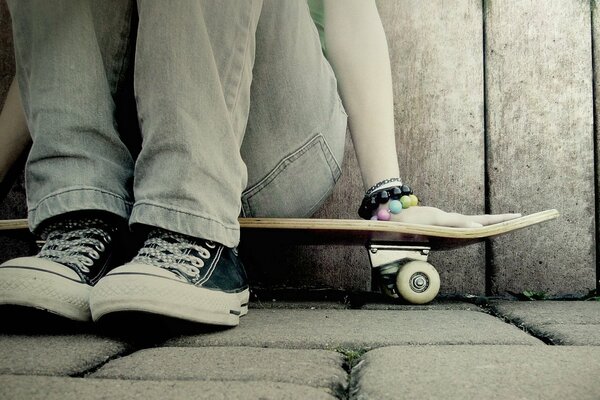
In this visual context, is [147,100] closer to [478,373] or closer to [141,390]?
[141,390]

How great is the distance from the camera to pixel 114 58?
1013 millimetres

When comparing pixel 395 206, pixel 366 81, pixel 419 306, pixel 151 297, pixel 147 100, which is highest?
pixel 366 81

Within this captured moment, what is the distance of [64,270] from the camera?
795 millimetres

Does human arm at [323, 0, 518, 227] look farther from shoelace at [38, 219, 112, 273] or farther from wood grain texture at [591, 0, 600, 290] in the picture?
shoelace at [38, 219, 112, 273]

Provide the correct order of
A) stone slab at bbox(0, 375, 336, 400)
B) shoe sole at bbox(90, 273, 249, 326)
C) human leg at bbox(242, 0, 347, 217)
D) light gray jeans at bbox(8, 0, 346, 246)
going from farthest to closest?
human leg at bbox(242, 0, 347, 217)
light gray jeans at bbox(8, 0, 346, 246)
shoe sole at bbox(90, 273, 249, 326)
stone slab at bbox(0, 375, 336, 400)

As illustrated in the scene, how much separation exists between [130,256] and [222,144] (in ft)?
0.84

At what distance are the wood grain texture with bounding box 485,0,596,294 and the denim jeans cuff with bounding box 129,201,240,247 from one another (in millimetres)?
913

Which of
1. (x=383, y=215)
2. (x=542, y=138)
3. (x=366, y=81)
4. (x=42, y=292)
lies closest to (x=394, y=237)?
(x=383, y=215)

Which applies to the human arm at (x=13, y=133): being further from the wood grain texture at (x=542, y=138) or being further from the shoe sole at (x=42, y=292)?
the wood grain texture at (x=542, y=138)

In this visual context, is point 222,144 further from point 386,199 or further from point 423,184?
point 423,184

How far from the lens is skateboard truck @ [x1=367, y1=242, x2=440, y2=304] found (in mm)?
1195

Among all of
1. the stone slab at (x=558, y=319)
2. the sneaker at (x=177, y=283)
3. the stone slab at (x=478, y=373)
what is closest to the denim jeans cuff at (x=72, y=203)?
the sneaker at (x=177, y=283)

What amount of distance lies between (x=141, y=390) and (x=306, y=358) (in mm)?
199

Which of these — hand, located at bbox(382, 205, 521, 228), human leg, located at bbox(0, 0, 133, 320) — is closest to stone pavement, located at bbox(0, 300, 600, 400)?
human leg, located at bbox(0, 0, 133, 320)
